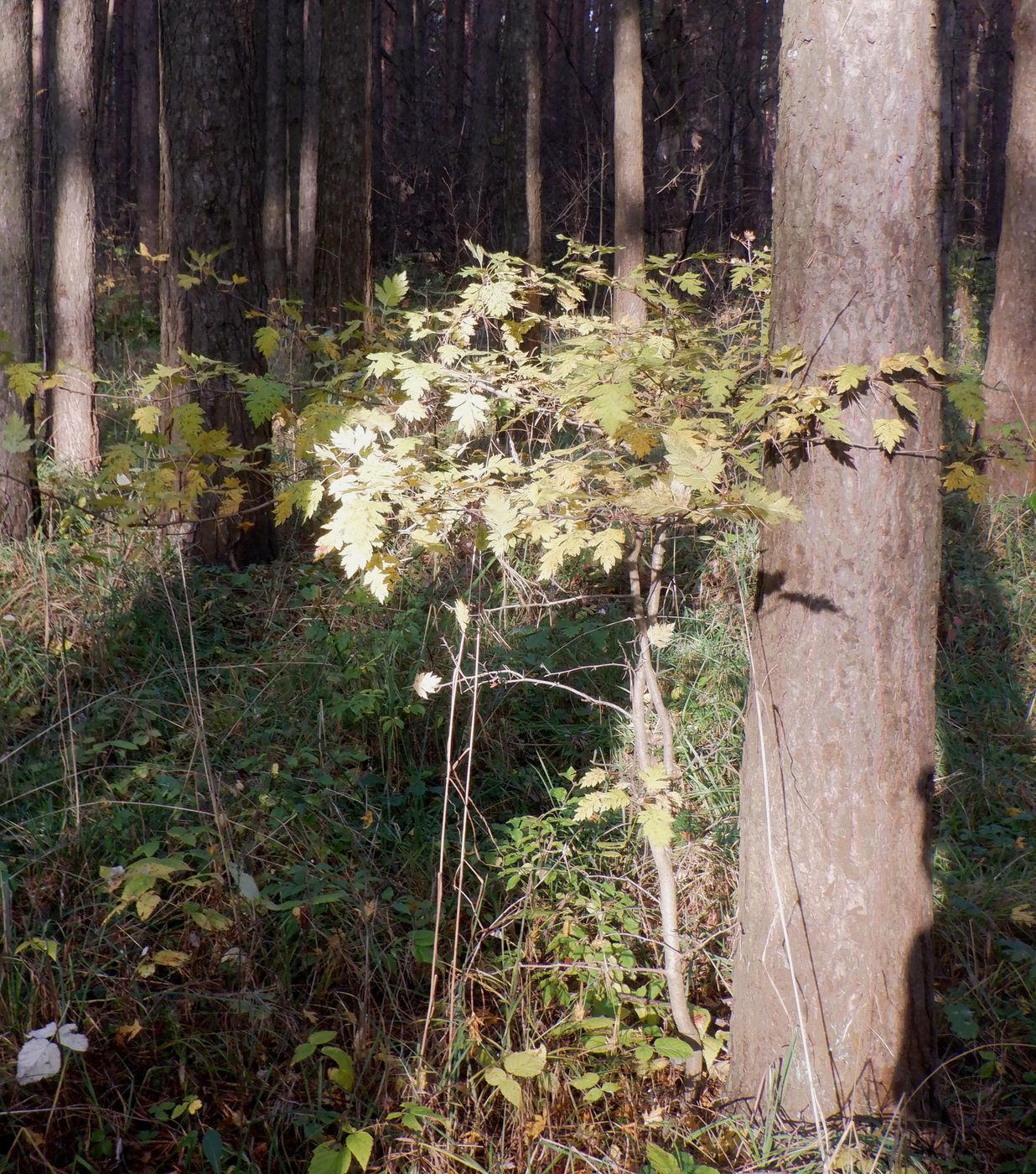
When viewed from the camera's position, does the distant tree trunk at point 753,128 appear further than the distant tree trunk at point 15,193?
Yes

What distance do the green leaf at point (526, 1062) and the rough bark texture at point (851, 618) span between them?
591mm

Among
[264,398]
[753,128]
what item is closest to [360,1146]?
[264,398]

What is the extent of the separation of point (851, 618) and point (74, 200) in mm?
6832

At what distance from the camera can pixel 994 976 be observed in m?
3.07

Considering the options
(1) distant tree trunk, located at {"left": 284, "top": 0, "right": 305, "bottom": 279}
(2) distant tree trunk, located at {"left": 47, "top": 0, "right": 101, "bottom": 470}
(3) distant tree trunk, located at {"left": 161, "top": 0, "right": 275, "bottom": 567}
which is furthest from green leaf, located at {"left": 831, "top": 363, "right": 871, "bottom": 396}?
(1) distant tree trunk, located at {"left": 284, "top": 0, "right": 305, "bottom": 279}

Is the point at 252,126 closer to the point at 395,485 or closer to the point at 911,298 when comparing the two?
the point at 395,485

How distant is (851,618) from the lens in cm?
237

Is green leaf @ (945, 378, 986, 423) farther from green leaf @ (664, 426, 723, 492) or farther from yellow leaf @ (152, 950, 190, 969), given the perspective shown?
yellow leaf @ (152, 950, 190, 969)

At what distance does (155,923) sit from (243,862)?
347mm

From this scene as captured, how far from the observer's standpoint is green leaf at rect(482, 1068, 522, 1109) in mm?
2457

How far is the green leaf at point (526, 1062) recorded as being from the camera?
254 centimetres

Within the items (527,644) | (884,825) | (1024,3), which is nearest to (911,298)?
(884,825)

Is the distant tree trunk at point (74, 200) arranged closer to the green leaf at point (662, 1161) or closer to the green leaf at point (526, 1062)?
the green leaf at point (526, 1062)

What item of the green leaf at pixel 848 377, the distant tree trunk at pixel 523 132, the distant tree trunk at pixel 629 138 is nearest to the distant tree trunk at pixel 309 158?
the distant tree trunk at pixel 523 132
